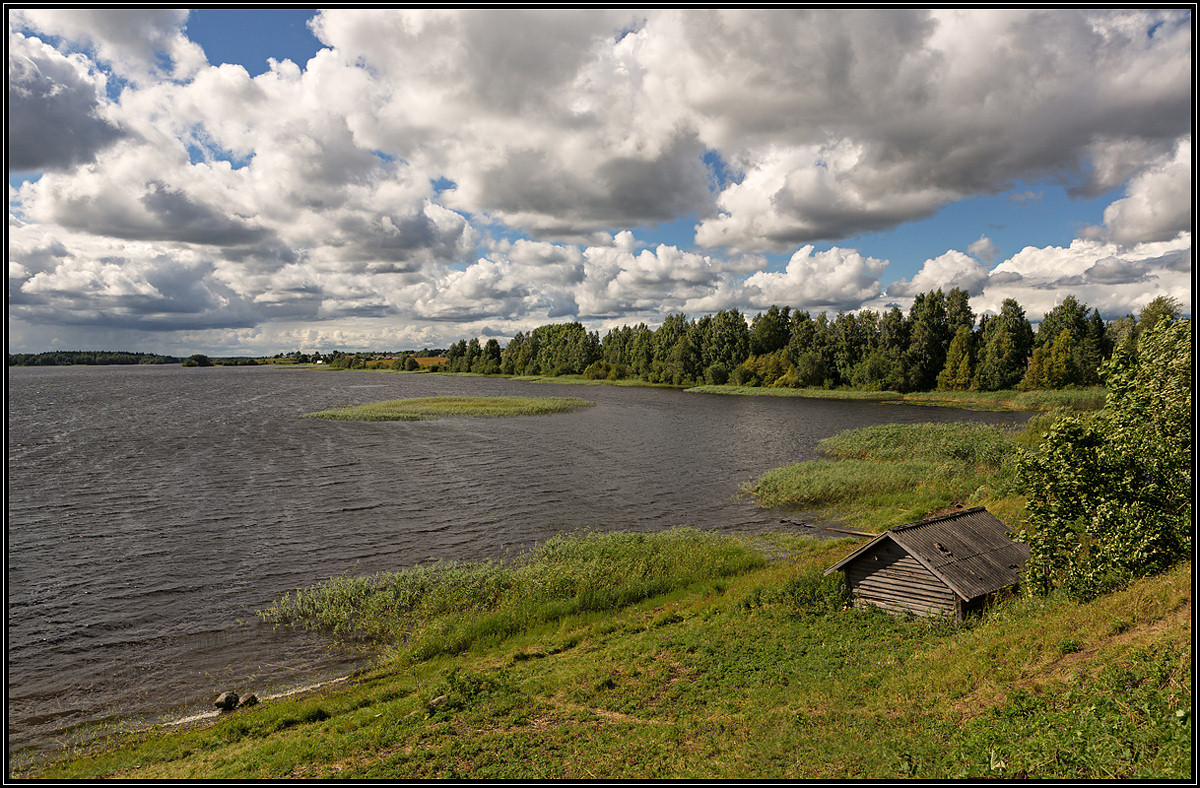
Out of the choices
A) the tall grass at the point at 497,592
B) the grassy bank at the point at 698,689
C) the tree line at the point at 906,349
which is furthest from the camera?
the tree line at the point at 906,349

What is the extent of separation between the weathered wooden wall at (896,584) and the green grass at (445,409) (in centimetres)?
7078

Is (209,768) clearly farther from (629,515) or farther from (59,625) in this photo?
(629,515)

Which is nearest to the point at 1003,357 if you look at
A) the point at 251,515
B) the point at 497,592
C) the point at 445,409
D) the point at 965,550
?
the point at 445,409

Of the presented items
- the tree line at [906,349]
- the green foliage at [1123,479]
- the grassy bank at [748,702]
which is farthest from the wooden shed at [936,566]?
the tree line at [906,349]

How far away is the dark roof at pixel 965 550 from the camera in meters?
20.0

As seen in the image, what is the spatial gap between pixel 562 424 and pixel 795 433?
98.9ft

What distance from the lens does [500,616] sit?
77.3 ft

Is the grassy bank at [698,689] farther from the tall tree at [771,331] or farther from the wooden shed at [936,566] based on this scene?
the tall tree at [771,331]

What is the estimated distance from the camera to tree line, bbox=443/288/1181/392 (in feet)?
365

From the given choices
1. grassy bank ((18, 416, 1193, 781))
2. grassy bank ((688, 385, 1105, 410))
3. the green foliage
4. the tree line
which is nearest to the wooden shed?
grassy bank ((18, 416, 1193, 781))

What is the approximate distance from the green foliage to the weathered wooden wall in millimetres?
2712

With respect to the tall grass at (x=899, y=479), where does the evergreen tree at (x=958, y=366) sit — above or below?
above

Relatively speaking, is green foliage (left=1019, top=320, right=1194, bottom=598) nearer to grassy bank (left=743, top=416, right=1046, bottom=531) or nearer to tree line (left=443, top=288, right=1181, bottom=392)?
grassy bank (left=743, top=416, right=1046, bottom=531)

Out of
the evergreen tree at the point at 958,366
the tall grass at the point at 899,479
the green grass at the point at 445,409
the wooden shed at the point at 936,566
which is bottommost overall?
the tall grass at the point at 899,479
